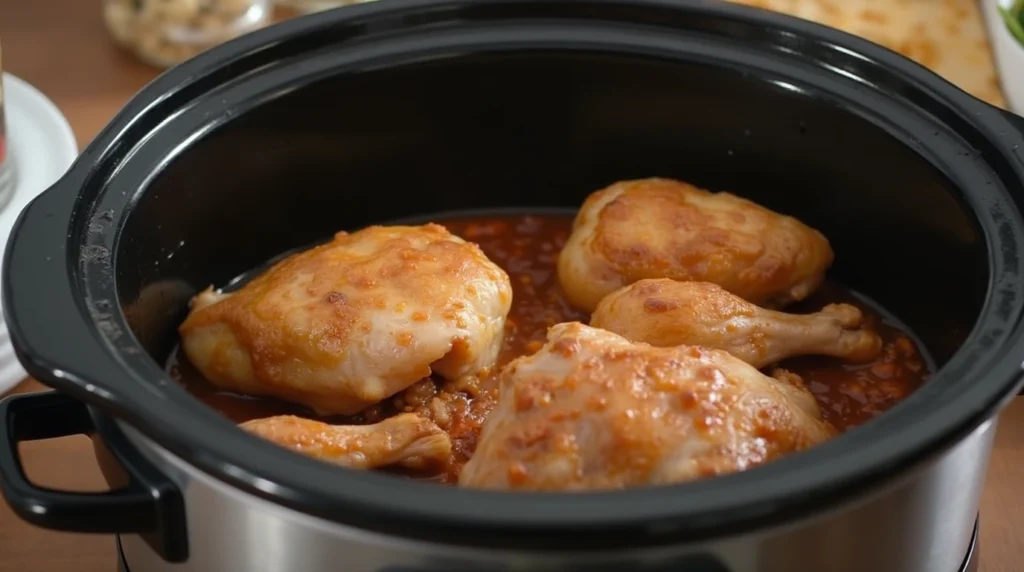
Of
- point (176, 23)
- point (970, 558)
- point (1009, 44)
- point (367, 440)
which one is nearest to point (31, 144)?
point (176, 23)

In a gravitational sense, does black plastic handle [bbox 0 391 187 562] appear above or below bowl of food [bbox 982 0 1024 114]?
below

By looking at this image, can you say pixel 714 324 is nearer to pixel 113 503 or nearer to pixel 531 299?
pixel 531 299

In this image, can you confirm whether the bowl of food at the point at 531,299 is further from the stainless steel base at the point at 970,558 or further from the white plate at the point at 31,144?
the white plate at the point at 31,144

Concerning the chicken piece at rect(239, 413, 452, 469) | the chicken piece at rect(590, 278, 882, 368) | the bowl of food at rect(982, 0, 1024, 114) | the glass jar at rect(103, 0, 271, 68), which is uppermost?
the bowl of food at rect(982, 0, 1024, 114)

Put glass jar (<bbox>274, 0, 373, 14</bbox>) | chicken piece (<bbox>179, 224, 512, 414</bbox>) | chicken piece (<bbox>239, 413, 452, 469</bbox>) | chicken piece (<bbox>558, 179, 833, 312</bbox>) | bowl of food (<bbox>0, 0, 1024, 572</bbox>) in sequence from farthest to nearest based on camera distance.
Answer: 1. glass jar (<bbox>274, 0, 373, 14</bbox>)
2. chicken piece (<bbox>558, 179, 833, 312</bbox>)
3. chicken piece (<bbox>179, 224, 512, 414</bbox>)
4. chicken piece (<bbox>239, 413, 452, 469</bbox>)
5. bowl of food (<bbox>0, 0, 1024, 572</bbox>)

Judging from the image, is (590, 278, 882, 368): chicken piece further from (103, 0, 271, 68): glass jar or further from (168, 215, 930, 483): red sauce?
(103, 0, 271, 68): glass jar

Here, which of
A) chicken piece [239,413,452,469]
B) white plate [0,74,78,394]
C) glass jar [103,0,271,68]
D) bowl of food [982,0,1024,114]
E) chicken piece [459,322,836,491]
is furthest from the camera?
glass jar [103,0,271,68]

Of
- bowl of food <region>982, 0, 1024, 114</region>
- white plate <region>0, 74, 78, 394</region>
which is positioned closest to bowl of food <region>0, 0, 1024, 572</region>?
white plate <region>0, 74, 78, 394</region>

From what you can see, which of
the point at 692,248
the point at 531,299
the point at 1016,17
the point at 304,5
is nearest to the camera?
the point at 692,248
